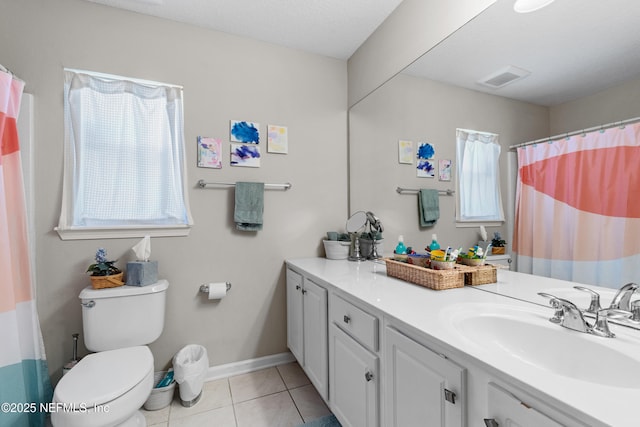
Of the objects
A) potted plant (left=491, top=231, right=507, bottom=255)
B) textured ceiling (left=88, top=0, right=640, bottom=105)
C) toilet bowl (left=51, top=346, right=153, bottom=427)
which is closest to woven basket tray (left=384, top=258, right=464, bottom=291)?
potted plant (left=491, top=231, right=507, bottom=255)

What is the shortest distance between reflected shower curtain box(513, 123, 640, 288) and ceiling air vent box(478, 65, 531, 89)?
30 cm

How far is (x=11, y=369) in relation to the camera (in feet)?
4.44

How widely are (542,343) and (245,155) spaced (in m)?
1.86

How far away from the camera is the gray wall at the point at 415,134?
1199 mm

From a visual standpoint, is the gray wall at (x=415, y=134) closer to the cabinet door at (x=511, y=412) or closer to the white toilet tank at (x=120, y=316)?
the cabinet door at (x=511, y=412)

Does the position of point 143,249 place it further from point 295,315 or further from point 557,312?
point 557,312

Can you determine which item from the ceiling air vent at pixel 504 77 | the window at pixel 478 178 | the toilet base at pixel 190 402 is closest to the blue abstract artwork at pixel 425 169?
the window at pixel 478 178

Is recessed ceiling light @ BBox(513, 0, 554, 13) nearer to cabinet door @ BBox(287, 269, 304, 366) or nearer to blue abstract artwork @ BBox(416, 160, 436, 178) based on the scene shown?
blue abstract artwork @ BBox(416, 160, 436, 178)

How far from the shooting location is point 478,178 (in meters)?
1.33

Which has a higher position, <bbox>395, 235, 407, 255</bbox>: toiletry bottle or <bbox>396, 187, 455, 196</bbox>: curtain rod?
<bbox>396, 187, 455, 196</bbox>: curtain rod

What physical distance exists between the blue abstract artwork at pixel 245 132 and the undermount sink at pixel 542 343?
1.67 m

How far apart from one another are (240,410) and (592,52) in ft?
7.41

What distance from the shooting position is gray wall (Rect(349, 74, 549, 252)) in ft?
3.93

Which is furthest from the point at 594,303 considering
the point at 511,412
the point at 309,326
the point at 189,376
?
the point at 189,376
